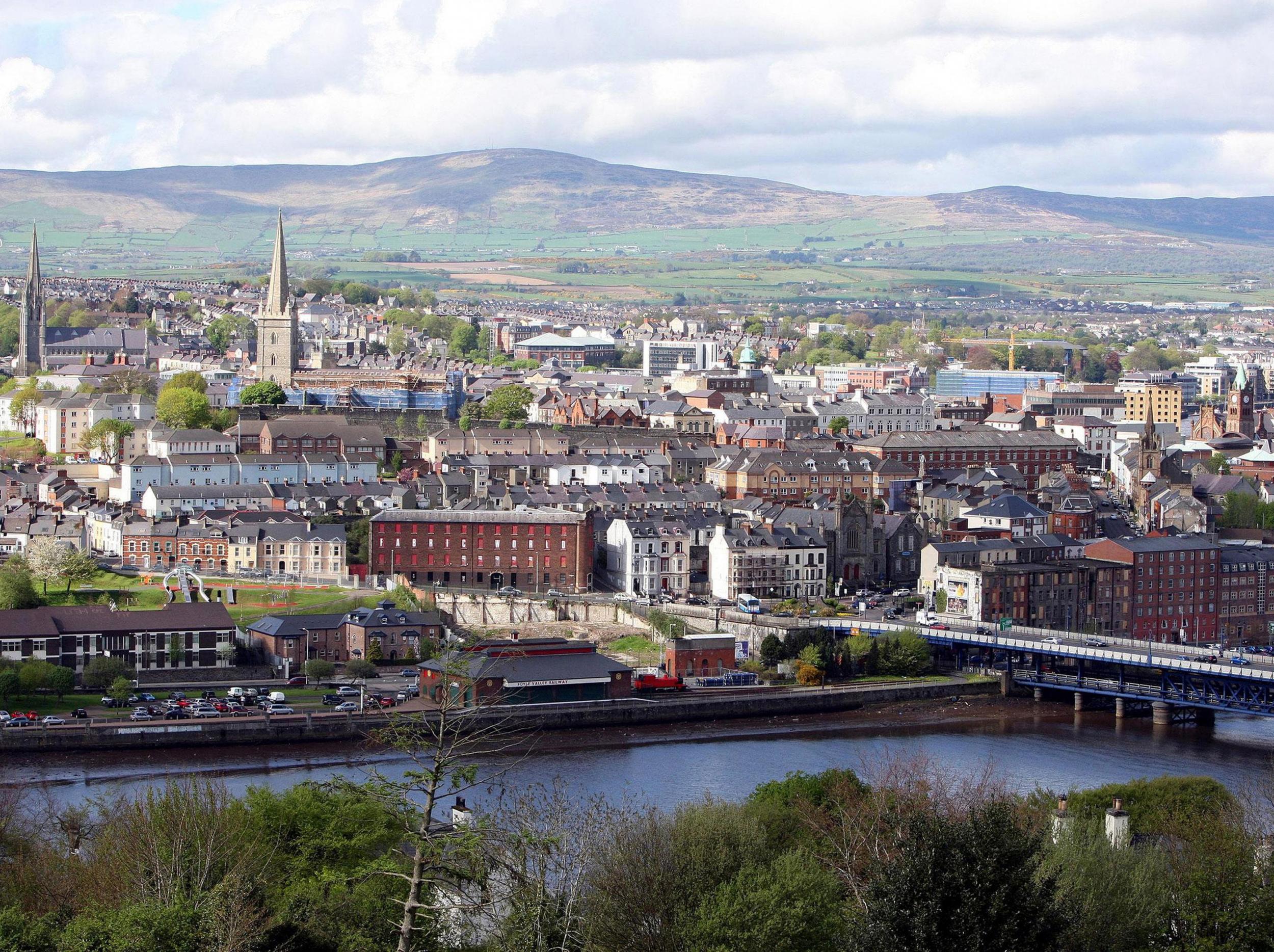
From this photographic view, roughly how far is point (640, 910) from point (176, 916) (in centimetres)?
335

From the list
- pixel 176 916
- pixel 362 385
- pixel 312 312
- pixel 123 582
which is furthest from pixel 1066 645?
pixel 312 312

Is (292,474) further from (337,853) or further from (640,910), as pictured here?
(640,910)

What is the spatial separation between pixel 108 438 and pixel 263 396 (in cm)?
631

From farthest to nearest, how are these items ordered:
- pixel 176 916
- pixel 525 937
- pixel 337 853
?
pixel 337 853 < pixel 176 916 < pixel 525 937

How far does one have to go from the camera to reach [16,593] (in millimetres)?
33906

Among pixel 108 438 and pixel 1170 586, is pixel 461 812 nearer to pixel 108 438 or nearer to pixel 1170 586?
pixel 1170 586

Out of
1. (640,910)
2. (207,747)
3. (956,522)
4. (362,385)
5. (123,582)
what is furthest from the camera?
(362,385)

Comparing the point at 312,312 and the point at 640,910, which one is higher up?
the point at 312,312

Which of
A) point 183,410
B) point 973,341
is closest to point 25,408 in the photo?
point 183,410

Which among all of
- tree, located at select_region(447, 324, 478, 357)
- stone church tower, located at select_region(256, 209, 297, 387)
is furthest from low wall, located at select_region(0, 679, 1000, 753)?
tree, located at select_region(447, 324, 478, 357)

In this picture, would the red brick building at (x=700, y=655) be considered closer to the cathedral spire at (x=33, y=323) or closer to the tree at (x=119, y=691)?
the tree at (x=119, y=691)

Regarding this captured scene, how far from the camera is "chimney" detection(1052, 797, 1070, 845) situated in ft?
56.2

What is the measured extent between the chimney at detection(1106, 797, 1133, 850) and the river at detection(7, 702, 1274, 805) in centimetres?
617

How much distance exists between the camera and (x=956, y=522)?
41.0m
